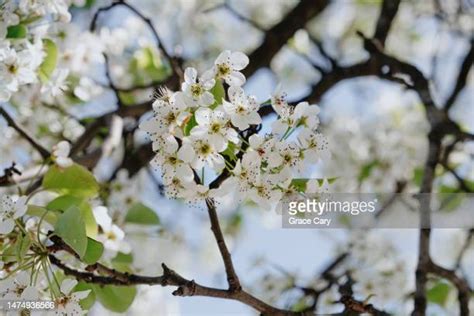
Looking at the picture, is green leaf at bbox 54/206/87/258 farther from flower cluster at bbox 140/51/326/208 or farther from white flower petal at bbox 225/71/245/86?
white flower petal at bbox 225/71/245/86

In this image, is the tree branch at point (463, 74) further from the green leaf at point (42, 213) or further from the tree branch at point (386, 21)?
the green leaf at point (42, 213)

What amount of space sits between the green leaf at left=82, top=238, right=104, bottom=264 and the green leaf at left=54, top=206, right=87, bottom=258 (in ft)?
0.12

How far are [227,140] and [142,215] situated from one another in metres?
0.51

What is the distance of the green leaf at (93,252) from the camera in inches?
46.1

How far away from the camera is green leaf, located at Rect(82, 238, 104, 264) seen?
1171 mm

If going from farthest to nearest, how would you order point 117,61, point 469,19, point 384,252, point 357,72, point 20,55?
1. point 469,19
2. point 117,61
3. point 384,252
4. point 357,72
5. point 20,55

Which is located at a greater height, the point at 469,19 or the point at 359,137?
the point at 469,19

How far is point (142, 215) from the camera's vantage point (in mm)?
1555

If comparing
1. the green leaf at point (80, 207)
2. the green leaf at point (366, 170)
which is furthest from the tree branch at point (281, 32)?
the green leaf at point (80, 207)

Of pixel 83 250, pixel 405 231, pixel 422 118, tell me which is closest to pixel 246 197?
pixel 83 250

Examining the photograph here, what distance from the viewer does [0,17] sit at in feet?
4.55

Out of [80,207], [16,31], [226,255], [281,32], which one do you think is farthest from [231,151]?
[281,32]

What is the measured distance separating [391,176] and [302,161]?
1.64m

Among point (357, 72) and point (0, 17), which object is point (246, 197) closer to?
point (0, 17)
